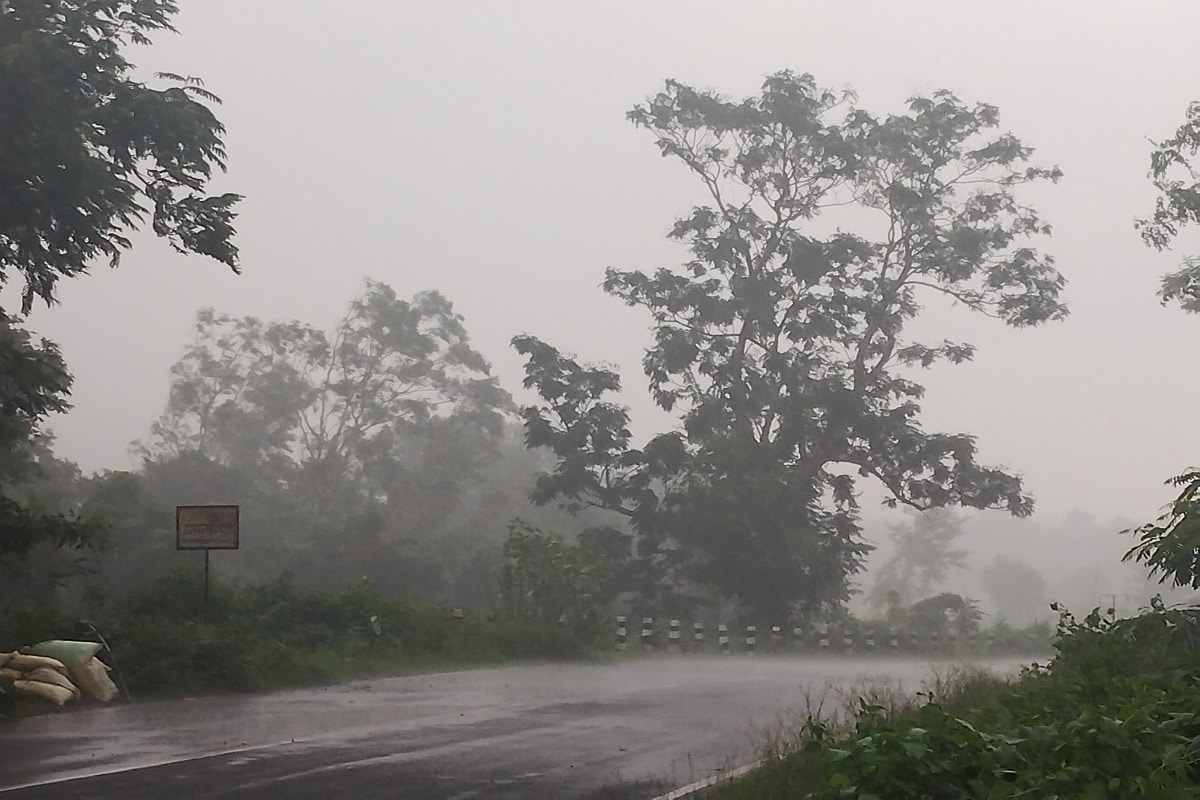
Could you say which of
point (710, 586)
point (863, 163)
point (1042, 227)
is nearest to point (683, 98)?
point (863, 163)

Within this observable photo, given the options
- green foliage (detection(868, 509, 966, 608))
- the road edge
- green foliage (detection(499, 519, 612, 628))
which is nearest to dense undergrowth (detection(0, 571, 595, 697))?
green foliage (detection(499, 519, 612, 628))

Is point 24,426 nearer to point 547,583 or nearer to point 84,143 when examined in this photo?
point 84,143

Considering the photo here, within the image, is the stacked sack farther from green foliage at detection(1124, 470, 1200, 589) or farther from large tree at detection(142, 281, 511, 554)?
large tree at detection(142, 281, 511, 554)

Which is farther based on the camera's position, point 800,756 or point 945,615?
point 945,615

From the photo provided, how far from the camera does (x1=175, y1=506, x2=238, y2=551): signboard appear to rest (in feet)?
72.7

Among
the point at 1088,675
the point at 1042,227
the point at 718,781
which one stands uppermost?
the point at 1042,227

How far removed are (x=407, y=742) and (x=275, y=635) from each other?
41.5ft

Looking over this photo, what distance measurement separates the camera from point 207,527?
2230 centimetres

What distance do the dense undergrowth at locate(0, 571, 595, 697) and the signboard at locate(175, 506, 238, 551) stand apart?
1.16 metres

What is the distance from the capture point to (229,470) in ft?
193

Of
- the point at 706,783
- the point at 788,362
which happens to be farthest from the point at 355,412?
the point at 706,783

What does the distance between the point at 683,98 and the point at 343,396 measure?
24.3 m

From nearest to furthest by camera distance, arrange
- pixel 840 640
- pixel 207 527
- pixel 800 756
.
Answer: pixel 800 756 → pixel 207 527 → pixel 840 640

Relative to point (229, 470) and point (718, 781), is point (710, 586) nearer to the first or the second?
point (229, 470)
